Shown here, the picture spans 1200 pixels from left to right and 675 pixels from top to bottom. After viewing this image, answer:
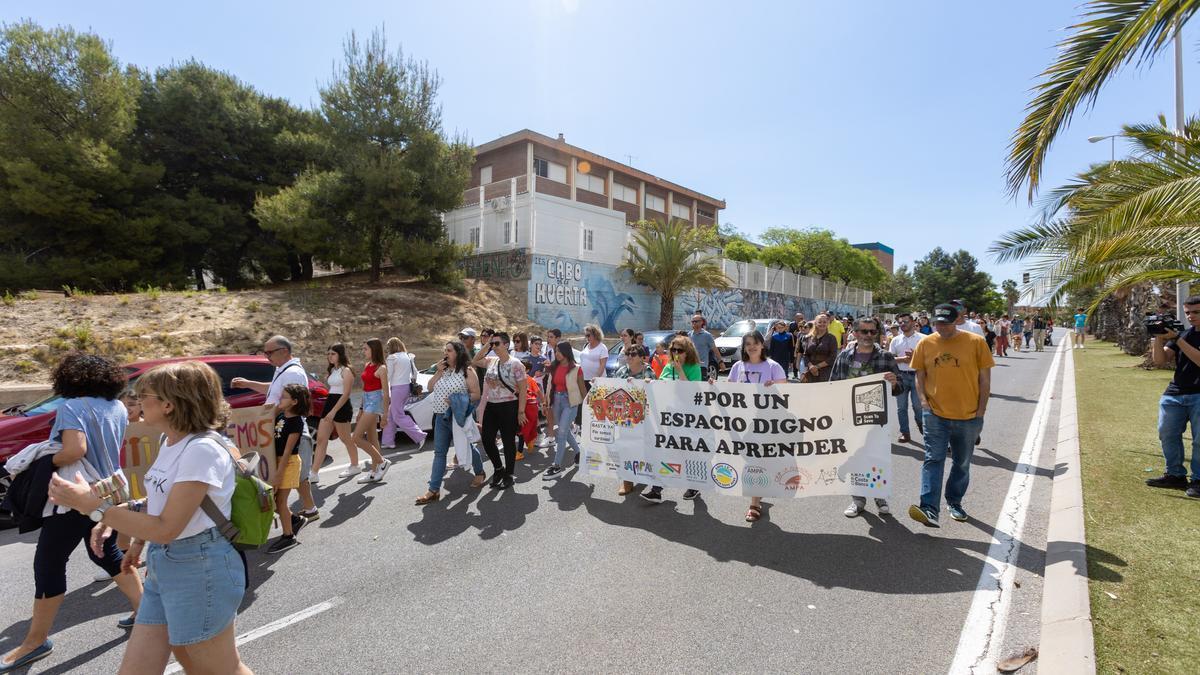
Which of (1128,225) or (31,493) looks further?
(1128,225)

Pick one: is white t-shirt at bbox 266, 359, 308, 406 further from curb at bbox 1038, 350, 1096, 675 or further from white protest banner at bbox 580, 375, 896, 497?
curb at bbox 1038, 350, 1096, 675

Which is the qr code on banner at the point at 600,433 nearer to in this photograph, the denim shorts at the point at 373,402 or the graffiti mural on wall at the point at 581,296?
the denim shorts at the point at 373,402

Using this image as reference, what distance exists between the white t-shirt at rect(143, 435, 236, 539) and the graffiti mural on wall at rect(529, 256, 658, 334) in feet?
66.9

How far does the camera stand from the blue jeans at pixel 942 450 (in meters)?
4.80

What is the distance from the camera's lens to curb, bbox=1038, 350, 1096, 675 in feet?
9.30

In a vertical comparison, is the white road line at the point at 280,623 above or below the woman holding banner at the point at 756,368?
below

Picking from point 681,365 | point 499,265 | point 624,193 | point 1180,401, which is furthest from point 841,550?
point 624,193

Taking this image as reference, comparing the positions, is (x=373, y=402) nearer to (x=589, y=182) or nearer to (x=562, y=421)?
(x=562, y=421)

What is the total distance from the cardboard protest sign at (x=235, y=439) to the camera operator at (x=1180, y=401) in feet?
28.1

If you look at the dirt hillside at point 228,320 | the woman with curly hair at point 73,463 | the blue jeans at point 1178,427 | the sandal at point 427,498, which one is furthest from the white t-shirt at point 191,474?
the dirt hillside at point 228,320

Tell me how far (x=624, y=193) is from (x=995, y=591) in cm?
4167

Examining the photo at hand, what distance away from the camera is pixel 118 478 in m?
2.52

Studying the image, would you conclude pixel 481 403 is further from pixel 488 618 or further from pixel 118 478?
pixel 118 478

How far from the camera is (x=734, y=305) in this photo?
34.7 metres
